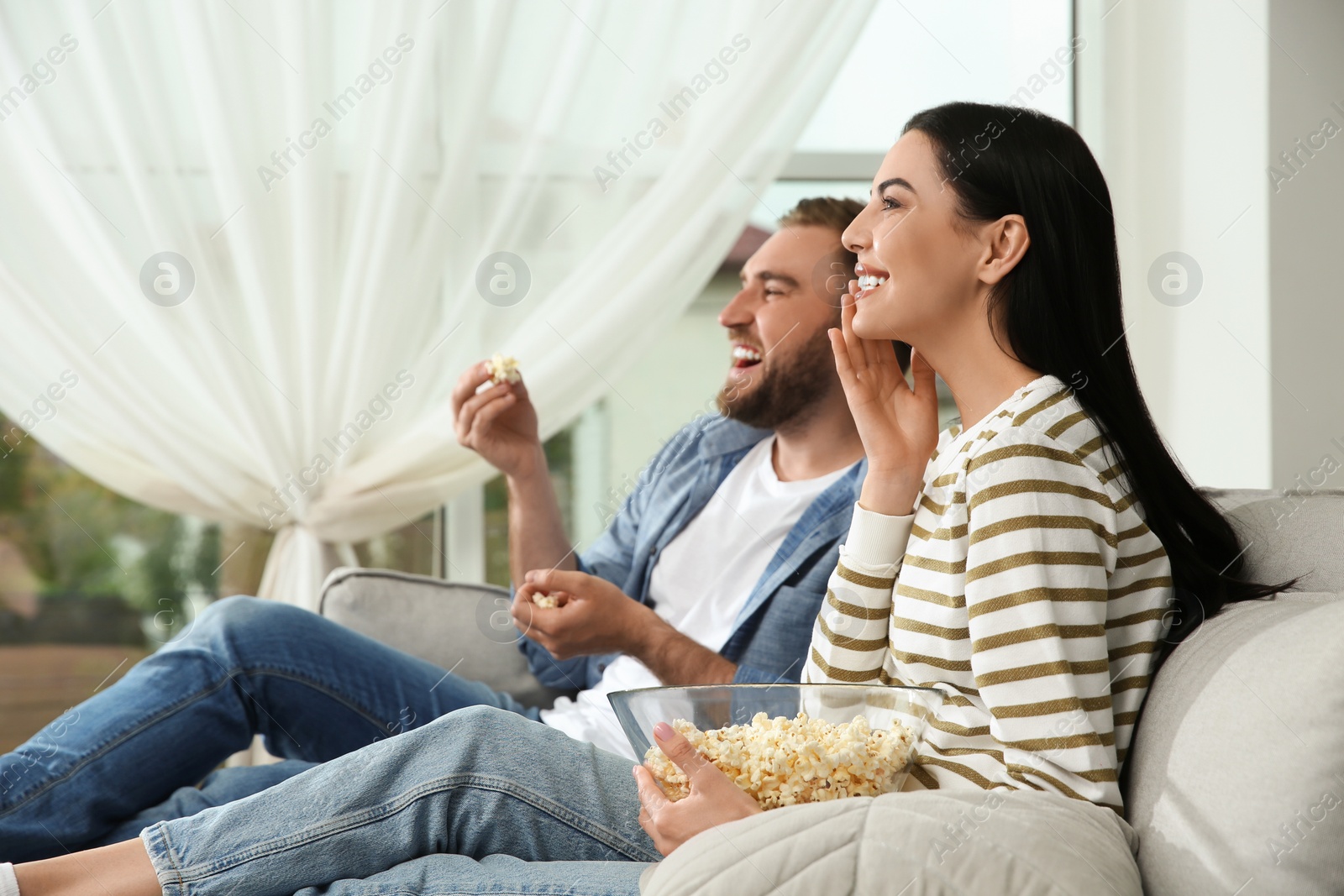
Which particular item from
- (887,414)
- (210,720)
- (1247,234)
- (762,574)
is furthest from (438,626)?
(1247,234)

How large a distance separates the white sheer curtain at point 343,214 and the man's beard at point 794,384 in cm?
72

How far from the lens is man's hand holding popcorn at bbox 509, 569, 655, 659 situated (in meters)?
1.53

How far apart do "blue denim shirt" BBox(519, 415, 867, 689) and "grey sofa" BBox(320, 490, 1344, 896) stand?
1.81 ft

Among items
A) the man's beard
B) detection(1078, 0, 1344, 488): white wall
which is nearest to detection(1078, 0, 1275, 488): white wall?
detection(1078, 0, 1344, 488): white wall

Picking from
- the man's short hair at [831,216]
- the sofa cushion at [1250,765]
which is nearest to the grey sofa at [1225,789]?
the sofa cushion at [1250,765]

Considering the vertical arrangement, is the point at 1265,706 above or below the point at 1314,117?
below

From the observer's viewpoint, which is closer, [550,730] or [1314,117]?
[550,730]

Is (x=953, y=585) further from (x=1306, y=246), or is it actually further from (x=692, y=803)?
(x=1306, y=246)

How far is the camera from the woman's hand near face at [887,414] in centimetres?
118

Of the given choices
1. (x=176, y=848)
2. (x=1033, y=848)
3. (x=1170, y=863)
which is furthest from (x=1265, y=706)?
(x=176, y=848)

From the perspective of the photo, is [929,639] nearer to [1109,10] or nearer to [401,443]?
[401,443]

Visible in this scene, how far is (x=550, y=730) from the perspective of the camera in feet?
4.08

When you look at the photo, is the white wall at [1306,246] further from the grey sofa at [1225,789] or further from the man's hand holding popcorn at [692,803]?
the man's hand holding popcorn at [692,803]

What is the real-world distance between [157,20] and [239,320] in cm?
69
